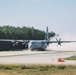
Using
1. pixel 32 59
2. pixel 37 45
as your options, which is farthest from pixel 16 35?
pixel 32 59

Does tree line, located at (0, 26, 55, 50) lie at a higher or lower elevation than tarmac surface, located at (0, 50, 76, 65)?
higher

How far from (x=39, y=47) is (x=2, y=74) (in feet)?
213

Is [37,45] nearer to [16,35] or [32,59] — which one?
[32,59]

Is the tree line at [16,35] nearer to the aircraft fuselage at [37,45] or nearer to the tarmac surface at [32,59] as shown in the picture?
the aircraft fuselage at [37,45]

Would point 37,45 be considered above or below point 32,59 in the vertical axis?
above

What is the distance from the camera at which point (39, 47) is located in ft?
288

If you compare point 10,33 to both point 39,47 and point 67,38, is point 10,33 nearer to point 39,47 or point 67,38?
point 67,38

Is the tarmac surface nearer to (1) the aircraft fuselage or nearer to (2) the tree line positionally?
(1) the aircraft fuselage

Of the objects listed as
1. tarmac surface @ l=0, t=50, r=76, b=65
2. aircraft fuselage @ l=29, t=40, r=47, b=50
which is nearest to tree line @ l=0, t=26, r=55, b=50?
aircraft fuselage @ l=29, t=40, r=47, b=50

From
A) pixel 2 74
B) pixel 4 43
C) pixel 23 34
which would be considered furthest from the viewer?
pixel 23 34

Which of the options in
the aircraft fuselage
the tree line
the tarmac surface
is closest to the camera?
the tarmac surface

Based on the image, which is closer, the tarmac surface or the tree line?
the tarmac surface

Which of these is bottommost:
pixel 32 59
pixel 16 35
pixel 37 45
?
pixel 32 59

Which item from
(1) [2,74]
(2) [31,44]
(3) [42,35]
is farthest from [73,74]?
(3) [42,35]
